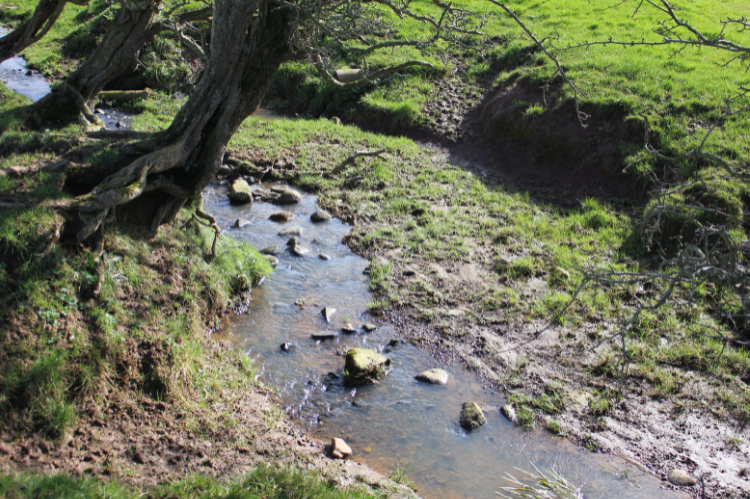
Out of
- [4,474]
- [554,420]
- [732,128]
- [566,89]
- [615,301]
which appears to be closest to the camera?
[4,474]

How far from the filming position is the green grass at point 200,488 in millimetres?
3602

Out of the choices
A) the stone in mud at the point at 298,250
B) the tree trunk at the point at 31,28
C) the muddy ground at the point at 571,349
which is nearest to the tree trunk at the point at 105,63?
the tree trunk at the point at 31,28

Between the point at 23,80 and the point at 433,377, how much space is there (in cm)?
1599

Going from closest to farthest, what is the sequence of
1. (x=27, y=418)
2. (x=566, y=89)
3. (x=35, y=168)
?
(x=27, y=418), (x=35, y=168), (x=566, y=89)

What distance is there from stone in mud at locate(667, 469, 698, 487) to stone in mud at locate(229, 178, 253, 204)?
25.5 feet

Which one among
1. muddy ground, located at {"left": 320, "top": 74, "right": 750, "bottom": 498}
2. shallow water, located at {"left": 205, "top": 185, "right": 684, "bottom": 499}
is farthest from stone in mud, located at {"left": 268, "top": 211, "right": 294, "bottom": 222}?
shallow water, located at {"left": 205, "top": 185, "right": 684, "bottom": 499}

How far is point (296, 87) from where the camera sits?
1609 centimetres

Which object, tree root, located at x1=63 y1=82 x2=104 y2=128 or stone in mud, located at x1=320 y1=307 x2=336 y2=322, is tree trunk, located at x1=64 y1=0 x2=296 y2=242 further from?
tree root, located at x1=63 y1=82 x2=104 y2=128

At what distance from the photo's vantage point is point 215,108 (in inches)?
251

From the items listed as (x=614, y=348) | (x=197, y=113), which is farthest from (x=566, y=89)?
(x=197, y=113)

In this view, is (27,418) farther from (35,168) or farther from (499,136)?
(499,136)

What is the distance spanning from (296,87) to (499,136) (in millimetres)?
6500

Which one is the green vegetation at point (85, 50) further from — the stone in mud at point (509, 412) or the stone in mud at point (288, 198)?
the stone in mud at point (509, 412)

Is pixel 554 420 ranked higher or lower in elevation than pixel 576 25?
lower
